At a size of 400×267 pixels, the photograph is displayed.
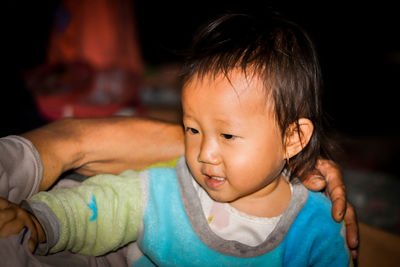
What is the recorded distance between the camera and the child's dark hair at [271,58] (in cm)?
71

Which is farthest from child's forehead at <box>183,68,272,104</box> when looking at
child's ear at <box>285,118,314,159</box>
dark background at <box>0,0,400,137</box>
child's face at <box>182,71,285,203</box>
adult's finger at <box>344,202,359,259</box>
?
dark background at <box>0,0,400,137</box>

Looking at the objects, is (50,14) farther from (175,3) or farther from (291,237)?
(291,237)

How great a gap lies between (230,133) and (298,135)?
19 cm

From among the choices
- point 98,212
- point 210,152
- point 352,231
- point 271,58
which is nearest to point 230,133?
point 210,152

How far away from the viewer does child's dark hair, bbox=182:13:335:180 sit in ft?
2.32

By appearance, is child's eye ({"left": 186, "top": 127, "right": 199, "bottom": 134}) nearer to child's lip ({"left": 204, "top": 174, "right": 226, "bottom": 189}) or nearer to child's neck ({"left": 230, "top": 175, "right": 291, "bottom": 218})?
child's lip ({"left": 204, "top": 174, "right": 226, "bottom": 189})

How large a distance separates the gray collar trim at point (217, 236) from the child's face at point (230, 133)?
0.09 metres

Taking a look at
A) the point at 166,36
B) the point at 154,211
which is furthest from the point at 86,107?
the point at 166,36

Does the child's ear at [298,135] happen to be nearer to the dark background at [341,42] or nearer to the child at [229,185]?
the child at [229,185]

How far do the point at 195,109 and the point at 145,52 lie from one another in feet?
12.2

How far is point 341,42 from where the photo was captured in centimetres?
432

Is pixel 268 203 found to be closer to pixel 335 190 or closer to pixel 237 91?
pixel 335 190

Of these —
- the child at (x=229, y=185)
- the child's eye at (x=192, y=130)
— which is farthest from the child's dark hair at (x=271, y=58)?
the child's eye at (x=192, y=130)

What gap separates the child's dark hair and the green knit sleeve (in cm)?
30
